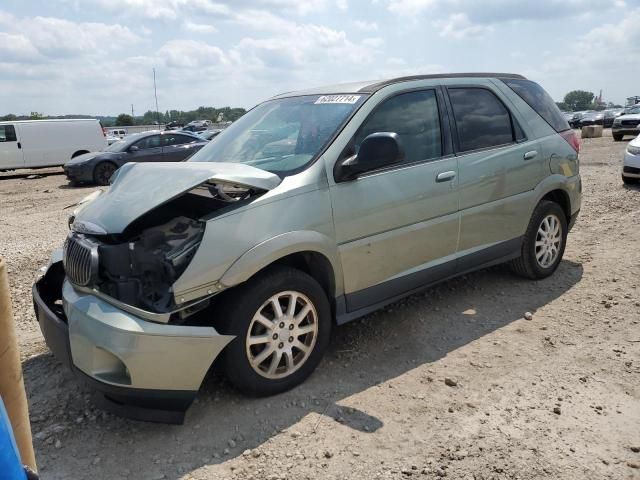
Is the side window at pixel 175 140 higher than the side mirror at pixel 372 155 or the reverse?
higher

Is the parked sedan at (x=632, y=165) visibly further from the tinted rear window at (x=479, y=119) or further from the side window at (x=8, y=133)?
the side window at (x=8, y=133)

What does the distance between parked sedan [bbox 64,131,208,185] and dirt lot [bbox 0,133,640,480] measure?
10.4 m

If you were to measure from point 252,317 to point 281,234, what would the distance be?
0.50 meters

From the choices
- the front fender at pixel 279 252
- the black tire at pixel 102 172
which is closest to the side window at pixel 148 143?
the black tire at pixel 102 172

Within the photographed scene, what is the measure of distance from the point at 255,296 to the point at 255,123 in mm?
1773

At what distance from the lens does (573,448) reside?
8.91 ft

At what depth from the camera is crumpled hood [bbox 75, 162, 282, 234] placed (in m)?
3.02

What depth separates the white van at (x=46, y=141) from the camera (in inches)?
687

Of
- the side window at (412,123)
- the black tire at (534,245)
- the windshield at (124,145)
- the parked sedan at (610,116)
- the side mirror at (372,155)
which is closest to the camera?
the side mirror at (372,155)

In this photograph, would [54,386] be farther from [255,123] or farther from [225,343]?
[255,123]

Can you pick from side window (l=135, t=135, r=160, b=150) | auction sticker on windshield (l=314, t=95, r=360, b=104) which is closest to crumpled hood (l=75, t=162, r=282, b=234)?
auction sticker on windshield (l=314, t=95, r=360, b=104)

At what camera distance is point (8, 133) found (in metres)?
17.4

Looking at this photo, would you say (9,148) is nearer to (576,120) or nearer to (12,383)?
(12,383)

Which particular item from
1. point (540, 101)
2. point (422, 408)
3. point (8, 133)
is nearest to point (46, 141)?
point (8, 133)
